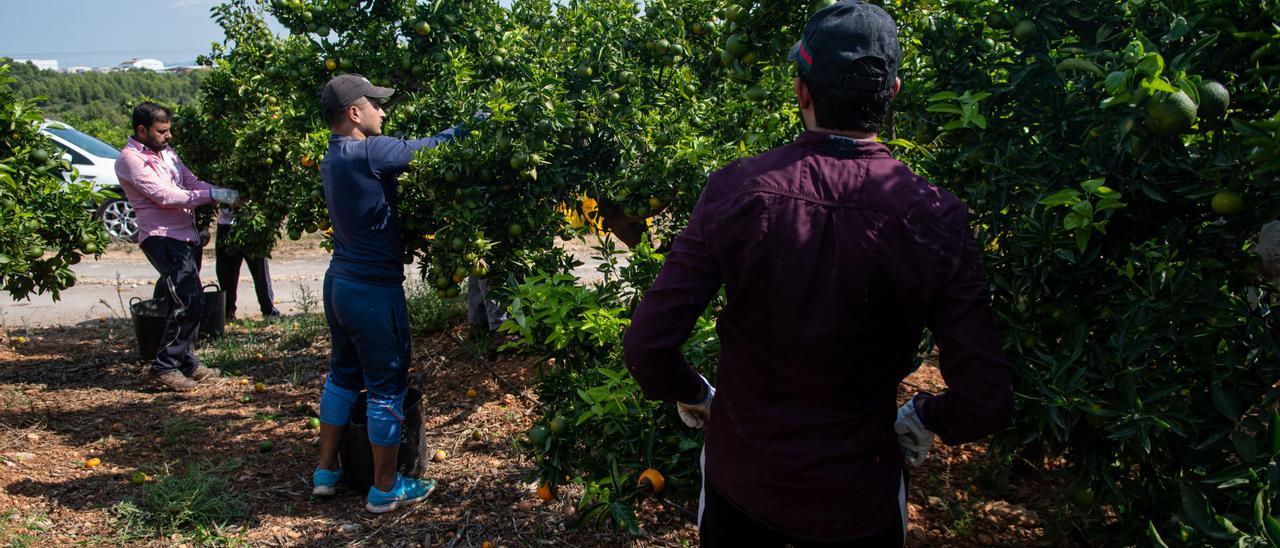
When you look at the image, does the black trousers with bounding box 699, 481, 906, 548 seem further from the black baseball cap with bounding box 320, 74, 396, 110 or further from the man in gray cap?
the black baseball cap with bounding box 320, 74, 396, 110

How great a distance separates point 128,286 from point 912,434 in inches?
421

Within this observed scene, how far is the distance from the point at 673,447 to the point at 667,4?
86.2 inches

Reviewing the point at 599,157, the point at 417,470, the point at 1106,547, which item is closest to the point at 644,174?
the point at 599,157

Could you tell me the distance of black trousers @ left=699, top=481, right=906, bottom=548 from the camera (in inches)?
69.2

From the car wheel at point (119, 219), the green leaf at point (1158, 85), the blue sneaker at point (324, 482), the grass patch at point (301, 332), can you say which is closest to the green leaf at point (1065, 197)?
the green leaf at point (1158, 85)

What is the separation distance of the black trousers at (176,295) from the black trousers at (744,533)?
482 centimetres

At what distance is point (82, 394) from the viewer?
5.80 meters

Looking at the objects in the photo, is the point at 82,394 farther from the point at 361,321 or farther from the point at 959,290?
the point at 959,290

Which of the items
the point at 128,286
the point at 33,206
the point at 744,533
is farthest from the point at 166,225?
the point at 128,286

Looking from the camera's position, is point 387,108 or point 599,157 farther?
point 387,108

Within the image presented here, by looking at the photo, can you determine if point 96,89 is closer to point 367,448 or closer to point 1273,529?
point 367,448

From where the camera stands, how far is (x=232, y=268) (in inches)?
302

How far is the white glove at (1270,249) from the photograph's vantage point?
6.48ft

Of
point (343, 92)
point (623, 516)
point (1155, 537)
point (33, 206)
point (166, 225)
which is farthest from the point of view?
point (166, 225)
